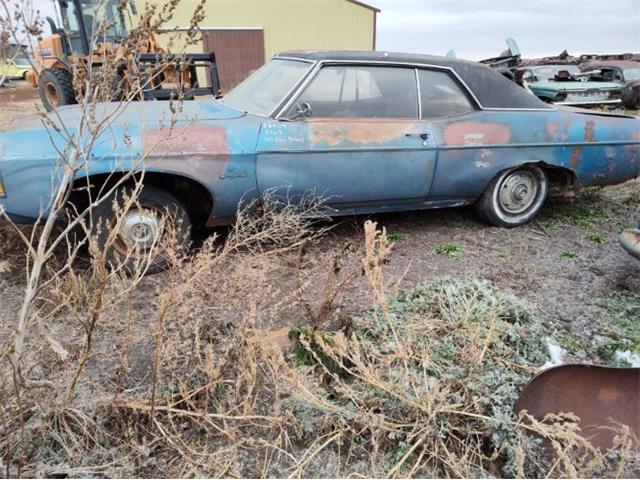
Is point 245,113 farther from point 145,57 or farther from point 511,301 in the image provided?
point 145,57

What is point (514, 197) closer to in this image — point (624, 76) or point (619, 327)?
point (619, 327)

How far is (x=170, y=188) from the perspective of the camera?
340cm

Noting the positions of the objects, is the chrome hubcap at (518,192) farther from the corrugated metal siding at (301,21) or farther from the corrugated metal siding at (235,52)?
the corrugated metal siding at (301,21)

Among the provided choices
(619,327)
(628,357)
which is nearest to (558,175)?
(619,327)

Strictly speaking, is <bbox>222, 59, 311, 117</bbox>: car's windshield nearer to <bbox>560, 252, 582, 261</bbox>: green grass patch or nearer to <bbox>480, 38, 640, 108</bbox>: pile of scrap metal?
<bbox>560, 252, 582, 261</bbox>: green grass patch

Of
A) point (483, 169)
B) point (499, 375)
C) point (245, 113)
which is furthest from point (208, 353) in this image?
point (483, 169)

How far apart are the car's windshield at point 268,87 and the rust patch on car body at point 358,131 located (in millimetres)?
397

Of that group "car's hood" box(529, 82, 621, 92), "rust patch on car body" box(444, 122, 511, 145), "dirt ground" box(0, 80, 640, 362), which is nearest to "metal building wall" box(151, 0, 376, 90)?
"car's hood" box(529, 82, 621, 92)

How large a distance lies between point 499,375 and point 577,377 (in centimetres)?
34

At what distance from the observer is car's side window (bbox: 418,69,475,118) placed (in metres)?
3.85

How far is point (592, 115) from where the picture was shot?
4.30m

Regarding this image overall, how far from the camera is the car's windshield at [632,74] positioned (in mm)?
10312

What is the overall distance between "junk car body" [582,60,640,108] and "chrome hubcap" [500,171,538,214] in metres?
7.50

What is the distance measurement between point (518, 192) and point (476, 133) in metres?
0.80
